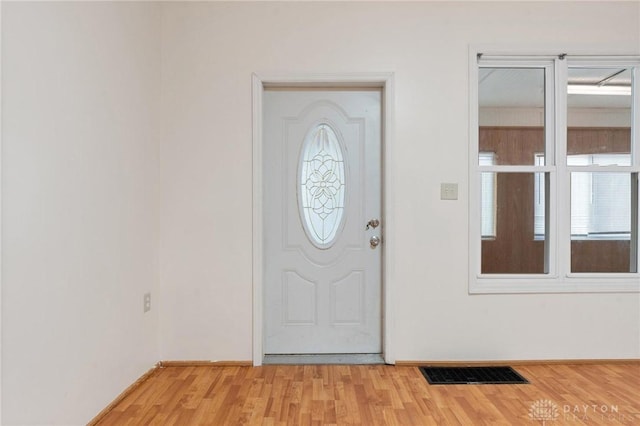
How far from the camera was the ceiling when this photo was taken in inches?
118

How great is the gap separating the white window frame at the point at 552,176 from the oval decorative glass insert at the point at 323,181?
0.93m

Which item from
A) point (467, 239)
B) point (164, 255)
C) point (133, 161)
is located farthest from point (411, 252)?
point (133, 161)

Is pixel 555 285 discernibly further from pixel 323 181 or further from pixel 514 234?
pixel 323 181

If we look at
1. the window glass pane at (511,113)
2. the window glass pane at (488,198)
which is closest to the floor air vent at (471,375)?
the window glass pane at (488,198)

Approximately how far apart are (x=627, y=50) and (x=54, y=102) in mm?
3572

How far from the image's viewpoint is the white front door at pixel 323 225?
10.0 ft

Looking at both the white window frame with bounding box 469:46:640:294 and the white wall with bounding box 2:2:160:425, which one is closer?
the white wall with bounding box 2:2:160:425

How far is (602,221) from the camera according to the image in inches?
120

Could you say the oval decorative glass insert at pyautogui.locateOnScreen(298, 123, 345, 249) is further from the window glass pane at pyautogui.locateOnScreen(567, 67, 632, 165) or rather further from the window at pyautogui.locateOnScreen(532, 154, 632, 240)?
the window glass pane at pyautogui.locateOnScreen(567, 67, 632, 165)

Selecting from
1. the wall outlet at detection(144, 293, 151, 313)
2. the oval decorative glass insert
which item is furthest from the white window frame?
the wall outlet at detection(144, 293, 151, 313)

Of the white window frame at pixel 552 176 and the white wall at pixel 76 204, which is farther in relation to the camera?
the white window frame at pixel 552 176

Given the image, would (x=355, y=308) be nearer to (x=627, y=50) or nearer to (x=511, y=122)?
(x=511, y=122)

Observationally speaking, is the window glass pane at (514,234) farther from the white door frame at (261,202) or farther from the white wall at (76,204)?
the white wall at (76,204)

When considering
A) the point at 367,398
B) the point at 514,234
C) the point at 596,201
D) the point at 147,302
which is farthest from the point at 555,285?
the point at 147,302
